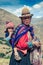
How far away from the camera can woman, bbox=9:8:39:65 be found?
5.53 metres

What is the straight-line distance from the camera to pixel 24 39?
18.2 feet

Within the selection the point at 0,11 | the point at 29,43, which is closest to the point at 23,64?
the point at 29,43

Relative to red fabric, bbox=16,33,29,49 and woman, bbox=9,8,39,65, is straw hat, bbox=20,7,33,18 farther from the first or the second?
red fabric, bbox=16,33,29,49

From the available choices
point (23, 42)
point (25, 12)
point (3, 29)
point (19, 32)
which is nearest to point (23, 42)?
point (23, 42)

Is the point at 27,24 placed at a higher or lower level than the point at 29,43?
higher

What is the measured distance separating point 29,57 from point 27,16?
0.83 metres

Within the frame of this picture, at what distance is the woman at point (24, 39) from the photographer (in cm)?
553

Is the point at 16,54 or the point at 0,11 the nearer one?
the point at 16,54

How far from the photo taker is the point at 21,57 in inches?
223

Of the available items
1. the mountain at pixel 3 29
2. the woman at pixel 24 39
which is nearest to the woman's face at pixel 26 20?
the woman at pixel 24 39

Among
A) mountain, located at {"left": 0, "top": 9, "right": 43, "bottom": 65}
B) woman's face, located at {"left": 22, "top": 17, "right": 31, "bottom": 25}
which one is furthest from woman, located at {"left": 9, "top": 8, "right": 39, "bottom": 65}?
mountain, located at {"left": 0, "top": 9, "right": 43, "bottom": 65}

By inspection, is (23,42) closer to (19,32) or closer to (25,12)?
(19,32)

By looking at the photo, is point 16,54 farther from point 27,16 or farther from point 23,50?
point 27,16

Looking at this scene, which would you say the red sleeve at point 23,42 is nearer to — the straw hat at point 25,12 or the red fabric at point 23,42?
the red fabric at point 23,42
